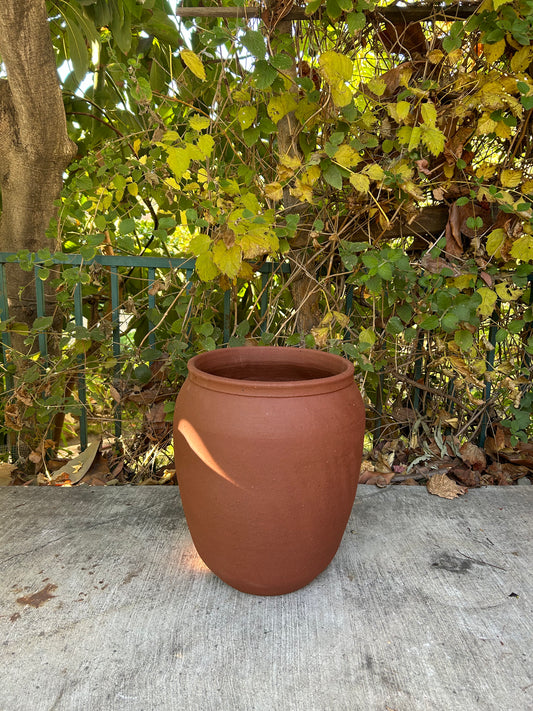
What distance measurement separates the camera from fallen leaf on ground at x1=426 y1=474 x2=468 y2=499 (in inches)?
79.3

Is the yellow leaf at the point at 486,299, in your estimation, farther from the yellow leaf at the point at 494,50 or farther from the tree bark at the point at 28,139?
the tree bark at the point at 28,139

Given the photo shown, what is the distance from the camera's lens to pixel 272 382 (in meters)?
1.30

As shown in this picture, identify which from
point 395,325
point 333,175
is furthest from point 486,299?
point 333,175

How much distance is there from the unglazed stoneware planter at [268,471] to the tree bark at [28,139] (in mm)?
1122

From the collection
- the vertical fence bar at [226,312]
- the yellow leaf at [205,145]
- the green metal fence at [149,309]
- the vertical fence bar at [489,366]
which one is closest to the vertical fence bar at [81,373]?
Answer: the green metal fence at [149,309]

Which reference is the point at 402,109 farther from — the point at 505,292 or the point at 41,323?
the point at 41,323

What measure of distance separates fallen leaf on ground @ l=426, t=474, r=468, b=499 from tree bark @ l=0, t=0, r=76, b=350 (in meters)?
1.70

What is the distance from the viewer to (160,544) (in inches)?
66.6

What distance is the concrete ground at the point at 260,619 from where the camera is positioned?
1.15 metres

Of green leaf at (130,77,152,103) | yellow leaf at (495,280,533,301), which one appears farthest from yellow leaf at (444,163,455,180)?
green leaf at (130,77,152,103)

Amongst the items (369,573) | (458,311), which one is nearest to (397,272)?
(458,311)

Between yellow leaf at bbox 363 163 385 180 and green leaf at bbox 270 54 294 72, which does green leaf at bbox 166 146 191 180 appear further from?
yellow leaf at bbox 363 163 385 180

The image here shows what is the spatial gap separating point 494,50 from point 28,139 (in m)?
1.82

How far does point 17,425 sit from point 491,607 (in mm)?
1753
